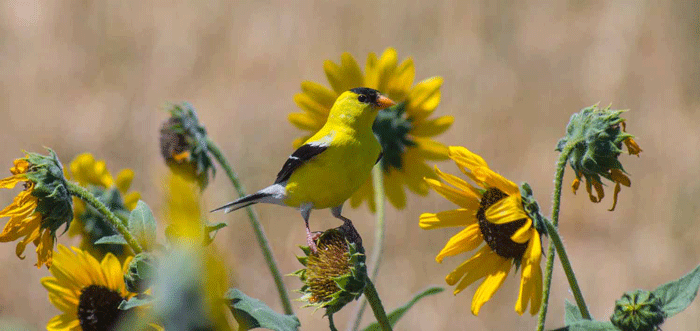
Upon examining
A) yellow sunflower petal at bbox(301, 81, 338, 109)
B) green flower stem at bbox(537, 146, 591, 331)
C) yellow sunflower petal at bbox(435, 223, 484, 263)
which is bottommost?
green flower stem at bbox(537, 146, 591, 331)

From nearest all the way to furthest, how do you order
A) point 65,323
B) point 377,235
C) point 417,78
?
point 65,323 < point 377,235 < point 417,78

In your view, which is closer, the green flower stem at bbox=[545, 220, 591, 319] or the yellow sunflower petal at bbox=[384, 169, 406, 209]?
the green flower stem at bbox=[545, 220, 591, 319]

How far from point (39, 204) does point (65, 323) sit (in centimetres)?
16

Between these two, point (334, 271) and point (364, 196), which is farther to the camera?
point (364, 196)

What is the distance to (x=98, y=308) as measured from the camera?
2.97ft

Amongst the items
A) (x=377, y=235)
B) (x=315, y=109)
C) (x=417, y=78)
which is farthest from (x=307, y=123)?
(x=417, y=78)

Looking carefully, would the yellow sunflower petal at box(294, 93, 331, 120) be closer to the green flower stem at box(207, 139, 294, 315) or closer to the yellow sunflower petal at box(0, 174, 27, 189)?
the green flower stem at box(207, 139, 294, 315)

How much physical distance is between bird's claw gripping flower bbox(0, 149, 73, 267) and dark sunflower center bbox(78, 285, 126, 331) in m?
0.09

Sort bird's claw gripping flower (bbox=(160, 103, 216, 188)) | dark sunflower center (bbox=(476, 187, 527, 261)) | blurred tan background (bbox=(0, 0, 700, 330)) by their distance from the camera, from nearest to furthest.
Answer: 1. dark sunflower center (bbox=(476, 187, 527, 261))
2. bird's claw gripping flower (bbox=(160, 103, 216, 188))
3. blurred tan background (bbox=(0, 0, 700, 330))

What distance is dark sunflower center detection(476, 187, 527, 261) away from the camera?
80cm

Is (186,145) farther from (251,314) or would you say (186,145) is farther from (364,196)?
(251,314)

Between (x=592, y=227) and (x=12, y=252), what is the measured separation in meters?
2.28

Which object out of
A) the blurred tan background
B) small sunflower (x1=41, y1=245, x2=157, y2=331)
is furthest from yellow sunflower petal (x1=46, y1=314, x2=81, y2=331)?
the blurred tan background

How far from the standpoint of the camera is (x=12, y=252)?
331cm
